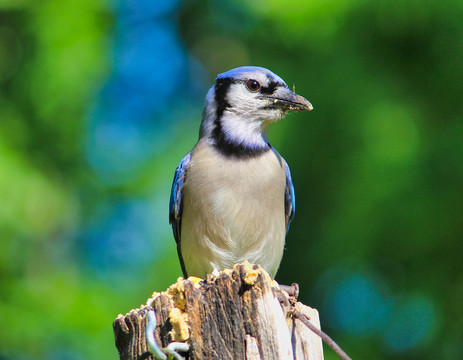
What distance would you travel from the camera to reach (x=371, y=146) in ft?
23.6

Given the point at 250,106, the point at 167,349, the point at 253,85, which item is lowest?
the point at 167,349

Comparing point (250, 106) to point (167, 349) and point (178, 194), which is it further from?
point (167, 349)

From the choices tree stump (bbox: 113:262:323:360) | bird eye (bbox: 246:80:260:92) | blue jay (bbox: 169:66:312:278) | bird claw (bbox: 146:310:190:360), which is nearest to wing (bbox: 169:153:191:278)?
blue jay (bbox: 169:66:312:278)

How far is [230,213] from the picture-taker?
205 inches

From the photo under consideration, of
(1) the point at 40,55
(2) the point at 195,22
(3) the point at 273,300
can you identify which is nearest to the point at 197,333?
(3) the point at 273,300

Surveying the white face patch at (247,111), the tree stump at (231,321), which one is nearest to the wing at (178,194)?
the white face patch at (247,111)

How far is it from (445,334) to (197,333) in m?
Result: 4.78

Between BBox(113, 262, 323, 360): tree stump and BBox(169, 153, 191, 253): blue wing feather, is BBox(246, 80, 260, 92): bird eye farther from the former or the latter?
BBox(113, 262, 323, 360): tree stump

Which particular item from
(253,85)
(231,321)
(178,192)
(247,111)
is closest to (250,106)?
(247,111)

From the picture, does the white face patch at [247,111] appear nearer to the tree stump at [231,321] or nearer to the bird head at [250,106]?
the bird head at [250,106]

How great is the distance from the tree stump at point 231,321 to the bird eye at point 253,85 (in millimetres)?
2899

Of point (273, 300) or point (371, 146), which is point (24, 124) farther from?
point (273, 300)

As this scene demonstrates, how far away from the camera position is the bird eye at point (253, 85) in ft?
18.6

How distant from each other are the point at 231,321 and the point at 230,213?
243 cm
